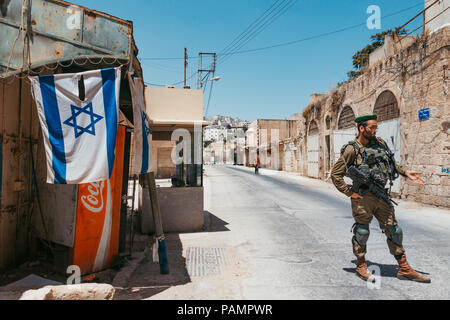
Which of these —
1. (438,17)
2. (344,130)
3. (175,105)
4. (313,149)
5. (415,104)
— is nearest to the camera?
(175,105)

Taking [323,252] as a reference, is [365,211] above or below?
above

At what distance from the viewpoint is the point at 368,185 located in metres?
4.12

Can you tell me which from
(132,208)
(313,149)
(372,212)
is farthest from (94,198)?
(313,149)

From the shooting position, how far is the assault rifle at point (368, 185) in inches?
161

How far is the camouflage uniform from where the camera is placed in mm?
4105

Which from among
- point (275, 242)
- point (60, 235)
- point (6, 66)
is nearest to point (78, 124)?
point (6, 66)

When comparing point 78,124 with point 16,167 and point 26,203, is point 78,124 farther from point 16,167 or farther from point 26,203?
point 26,203

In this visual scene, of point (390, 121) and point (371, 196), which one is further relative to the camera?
point (390, 121)

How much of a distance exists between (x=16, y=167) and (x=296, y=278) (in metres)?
4.38

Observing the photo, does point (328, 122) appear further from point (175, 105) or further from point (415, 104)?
point (175, 105)

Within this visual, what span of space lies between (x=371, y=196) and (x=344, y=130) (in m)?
16.9

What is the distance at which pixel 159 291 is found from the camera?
3.98 metres

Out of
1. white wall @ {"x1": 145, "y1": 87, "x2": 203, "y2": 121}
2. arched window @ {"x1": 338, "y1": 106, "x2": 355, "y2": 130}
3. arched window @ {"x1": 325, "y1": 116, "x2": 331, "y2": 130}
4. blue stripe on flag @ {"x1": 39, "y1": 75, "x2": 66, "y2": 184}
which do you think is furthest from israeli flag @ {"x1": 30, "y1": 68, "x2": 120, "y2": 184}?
arched window @ {"x1": 325, "y1": 116, "x2": 331, "y2": 130}

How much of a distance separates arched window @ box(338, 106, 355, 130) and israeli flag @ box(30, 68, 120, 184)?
17.9 meters
